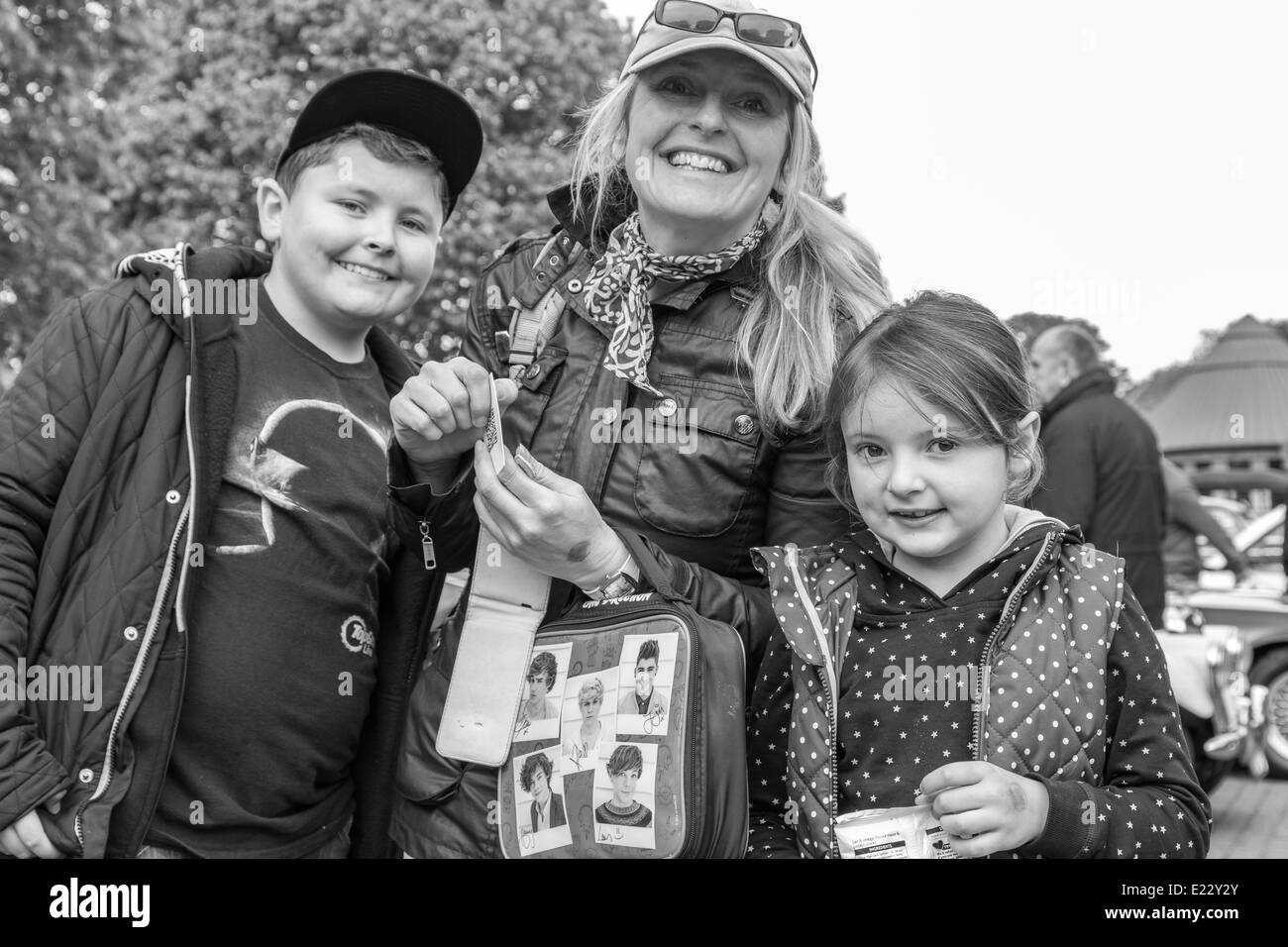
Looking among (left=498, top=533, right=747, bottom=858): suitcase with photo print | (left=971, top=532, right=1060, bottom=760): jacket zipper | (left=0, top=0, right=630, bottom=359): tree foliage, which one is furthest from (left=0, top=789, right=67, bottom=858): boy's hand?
(left=0, top=0, right=630, bottom=359): tree foliage

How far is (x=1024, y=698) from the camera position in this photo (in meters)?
1.96

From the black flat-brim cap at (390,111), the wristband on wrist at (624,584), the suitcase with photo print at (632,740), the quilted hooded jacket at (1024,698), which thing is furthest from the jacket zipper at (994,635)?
the black flat-brim cap at (390,111)

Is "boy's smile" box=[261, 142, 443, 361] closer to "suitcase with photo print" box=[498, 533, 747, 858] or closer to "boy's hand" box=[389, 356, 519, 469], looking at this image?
"boy's hand" box=[389, 356, 519, 469]

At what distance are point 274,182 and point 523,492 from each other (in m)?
1.29

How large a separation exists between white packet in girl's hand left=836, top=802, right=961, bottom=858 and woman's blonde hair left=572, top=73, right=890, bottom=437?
0.75 m

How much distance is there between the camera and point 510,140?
44.8ft

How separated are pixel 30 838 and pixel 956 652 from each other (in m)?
1.68

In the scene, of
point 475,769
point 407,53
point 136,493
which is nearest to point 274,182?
point 136,493

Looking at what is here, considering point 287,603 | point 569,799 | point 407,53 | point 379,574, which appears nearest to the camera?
point 569,799

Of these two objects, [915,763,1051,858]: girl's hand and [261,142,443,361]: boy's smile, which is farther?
[261,142,443,361]: boy's smile

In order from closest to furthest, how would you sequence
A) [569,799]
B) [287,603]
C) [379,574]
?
[569,799] → [287,603] → [379,574]

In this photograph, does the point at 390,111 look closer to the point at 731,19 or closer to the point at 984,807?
the point at 731,19

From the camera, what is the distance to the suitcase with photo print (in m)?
1.93
